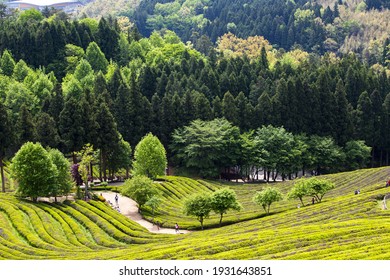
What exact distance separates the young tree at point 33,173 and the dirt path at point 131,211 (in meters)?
10.9

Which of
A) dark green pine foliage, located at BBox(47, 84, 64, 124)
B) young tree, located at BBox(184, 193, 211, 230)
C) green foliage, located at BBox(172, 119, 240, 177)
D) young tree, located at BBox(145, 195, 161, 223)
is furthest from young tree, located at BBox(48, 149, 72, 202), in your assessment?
green foliage, located at BBox(172, 119, 240, 177)

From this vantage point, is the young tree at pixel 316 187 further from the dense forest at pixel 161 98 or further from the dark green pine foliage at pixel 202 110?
the dark green pine foliage at pixel 202 110

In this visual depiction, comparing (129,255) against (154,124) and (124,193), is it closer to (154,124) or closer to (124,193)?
(124,193)

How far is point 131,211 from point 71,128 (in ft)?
80.4

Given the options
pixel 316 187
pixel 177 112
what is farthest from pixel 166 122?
pixel 316 187

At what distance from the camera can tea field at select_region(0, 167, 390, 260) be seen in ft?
167

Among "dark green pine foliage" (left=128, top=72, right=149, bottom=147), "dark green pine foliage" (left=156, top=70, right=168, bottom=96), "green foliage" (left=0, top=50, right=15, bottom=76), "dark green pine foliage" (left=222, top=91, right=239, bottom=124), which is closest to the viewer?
"dark green pine foliage" (left=128, top=72, right=149, bottom=147)

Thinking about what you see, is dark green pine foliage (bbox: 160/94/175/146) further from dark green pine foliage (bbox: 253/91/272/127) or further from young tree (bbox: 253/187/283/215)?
young tree (bbox: 253/187/283/215)

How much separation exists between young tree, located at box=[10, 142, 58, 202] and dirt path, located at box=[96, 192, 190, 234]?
10875 mm

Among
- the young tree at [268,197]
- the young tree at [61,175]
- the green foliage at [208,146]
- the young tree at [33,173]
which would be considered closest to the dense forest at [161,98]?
the green foliage at [208,146]

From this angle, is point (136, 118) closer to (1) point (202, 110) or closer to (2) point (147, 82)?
(1) point (202, 110)

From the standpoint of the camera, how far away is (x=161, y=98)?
499ft

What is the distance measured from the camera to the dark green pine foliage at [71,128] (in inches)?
4235

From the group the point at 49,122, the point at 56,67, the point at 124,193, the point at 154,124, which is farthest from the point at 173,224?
the point at 56,67
